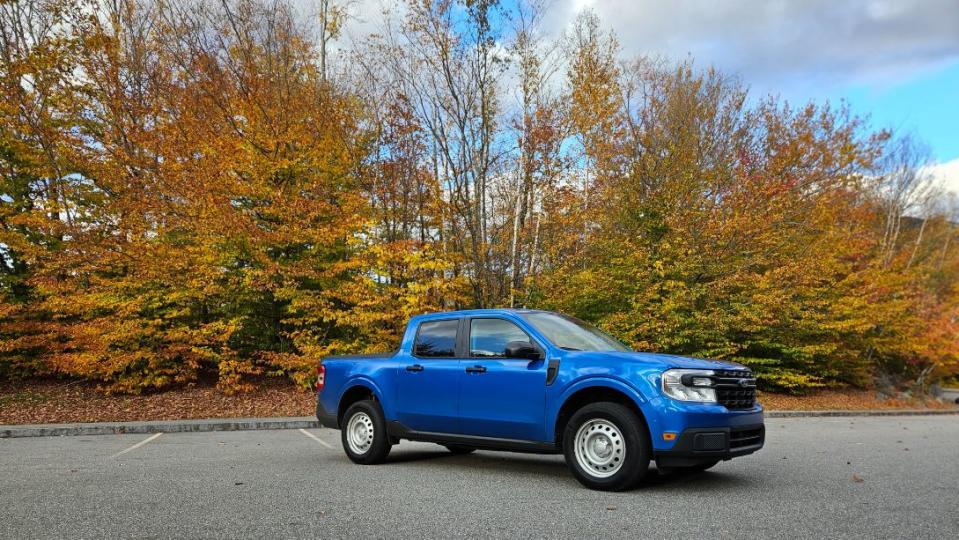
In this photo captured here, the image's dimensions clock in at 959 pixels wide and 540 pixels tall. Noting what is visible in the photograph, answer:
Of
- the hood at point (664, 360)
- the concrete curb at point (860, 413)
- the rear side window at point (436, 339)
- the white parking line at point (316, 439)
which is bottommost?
the concrete curb at point (860, 413)

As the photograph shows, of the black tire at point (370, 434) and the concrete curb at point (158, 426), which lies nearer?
the black tire at point (370, 434)

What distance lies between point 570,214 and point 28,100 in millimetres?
17097

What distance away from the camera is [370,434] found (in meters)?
8.30

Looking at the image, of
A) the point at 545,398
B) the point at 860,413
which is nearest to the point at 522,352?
the point at 545,398

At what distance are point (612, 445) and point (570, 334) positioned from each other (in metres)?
1.45

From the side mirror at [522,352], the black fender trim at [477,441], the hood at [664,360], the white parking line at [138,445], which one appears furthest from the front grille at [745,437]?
the white parking line at [138,445]

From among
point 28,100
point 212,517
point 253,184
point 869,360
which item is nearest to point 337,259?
point 253,184

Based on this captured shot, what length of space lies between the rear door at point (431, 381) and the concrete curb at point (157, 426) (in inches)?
308

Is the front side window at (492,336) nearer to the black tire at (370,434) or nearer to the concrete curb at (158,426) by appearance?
the black tire at (370,434)

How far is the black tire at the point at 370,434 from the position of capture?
8172mm

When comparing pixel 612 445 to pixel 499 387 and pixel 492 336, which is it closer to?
pixel 499 387

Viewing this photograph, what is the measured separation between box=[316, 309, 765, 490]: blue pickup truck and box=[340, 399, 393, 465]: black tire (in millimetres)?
13

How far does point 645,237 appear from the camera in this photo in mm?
24484

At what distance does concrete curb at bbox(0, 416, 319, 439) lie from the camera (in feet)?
45.0
